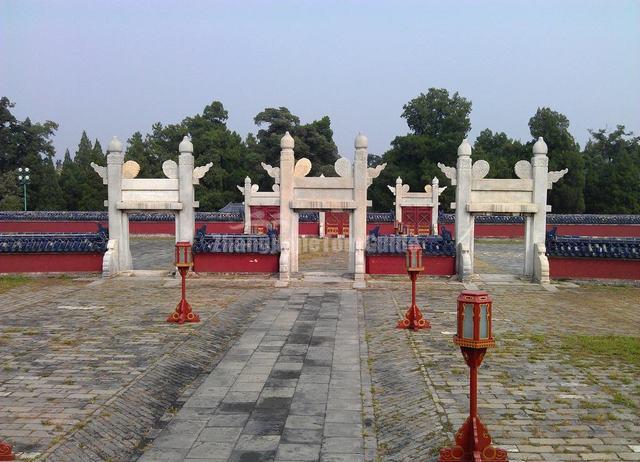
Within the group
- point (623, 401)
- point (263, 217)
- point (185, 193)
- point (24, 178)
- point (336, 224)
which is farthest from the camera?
point (24, 178)

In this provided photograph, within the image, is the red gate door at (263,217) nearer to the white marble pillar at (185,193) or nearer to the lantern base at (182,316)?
the white marble pillar at (185,193)

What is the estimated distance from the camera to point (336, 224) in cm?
3088

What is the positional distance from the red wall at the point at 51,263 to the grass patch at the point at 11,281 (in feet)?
1.37

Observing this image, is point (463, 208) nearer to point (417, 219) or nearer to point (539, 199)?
point (539, 199)

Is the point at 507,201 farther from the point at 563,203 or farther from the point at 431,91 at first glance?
the point at 431,91

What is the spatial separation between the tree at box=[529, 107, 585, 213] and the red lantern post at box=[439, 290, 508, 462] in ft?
110

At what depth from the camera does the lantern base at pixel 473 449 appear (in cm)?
490

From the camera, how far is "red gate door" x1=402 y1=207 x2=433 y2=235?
30125 mm

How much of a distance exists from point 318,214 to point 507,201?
16.3m

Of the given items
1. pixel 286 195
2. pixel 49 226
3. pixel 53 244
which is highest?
pixel 286 195

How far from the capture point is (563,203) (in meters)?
37.5

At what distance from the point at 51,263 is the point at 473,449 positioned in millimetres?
14426

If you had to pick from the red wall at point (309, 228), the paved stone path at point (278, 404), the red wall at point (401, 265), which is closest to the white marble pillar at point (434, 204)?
the red wall at point (309, 228)

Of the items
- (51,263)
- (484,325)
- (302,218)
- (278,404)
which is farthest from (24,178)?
(484,325)
